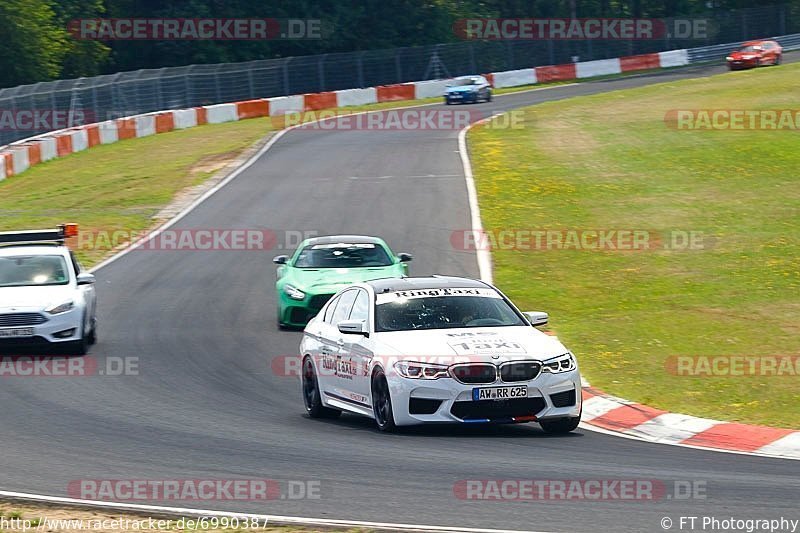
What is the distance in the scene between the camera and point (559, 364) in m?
11.6

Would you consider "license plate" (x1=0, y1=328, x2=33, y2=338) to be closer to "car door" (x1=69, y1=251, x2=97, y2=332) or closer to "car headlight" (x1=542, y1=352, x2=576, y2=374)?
"car door" (x1=69, y1=251, x2=97, y2=332)

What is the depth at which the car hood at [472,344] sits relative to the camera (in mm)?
11445

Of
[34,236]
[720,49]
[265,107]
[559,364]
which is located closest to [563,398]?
[559,364]

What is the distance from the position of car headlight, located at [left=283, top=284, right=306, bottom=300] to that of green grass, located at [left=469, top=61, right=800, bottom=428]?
11.1 ft

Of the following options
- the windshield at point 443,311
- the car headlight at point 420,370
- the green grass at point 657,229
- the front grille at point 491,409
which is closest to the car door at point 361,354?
the windshield at point 443,311

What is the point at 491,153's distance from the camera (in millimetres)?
38125

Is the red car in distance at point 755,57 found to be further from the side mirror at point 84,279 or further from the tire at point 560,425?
the tire at point 560,425

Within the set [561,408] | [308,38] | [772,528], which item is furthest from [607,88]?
[772,528]

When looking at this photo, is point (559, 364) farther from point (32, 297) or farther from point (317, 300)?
point (32, 297)

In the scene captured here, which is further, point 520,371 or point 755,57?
point 755,57

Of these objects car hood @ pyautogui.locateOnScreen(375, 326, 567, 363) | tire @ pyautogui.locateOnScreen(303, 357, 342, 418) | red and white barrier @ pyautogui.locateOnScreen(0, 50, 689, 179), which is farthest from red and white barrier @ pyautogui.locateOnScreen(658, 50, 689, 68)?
car hood @ pyautogui.locateOnScreen(375, 326, 567, 363)

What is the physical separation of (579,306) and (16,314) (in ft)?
26.3

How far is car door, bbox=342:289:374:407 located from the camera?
1209 centimetres

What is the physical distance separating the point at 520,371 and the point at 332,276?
28.2 feet
